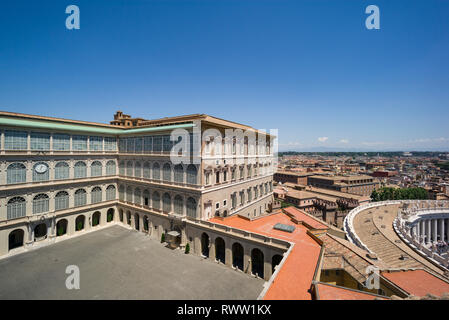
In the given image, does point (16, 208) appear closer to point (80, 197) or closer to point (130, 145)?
point (80, 197)

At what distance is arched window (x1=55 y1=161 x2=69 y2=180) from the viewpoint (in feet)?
110

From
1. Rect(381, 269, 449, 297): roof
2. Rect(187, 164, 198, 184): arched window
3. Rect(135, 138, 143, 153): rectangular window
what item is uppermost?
Rect(135, 138, 143, 153): rectangular window

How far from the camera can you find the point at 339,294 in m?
14.2

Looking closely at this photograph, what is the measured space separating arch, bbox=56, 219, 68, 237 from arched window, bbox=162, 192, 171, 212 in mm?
17222

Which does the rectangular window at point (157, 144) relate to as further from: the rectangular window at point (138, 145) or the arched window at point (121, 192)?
the arched window at point (121, 192)

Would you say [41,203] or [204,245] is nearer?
[204,245]

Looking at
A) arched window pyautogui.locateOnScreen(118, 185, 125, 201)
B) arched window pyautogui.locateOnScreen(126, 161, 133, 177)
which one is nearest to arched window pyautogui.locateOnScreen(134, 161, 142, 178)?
arched window pyautogui.locateOnScreen(126, 161, 133, 177)

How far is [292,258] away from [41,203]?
3682 cm

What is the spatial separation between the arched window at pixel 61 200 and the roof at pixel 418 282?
43922 mm

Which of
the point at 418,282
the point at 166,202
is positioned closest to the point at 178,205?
the point at 166,202

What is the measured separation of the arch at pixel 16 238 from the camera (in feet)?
102

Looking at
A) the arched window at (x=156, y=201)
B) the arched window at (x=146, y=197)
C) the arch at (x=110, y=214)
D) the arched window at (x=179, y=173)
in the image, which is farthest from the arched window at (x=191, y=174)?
the arch at (x=110, y=214)

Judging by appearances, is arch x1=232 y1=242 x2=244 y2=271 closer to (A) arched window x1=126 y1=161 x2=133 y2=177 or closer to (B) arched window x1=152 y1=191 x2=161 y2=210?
(B) arched window x1=152 y1=191 x2=161 y2=210
